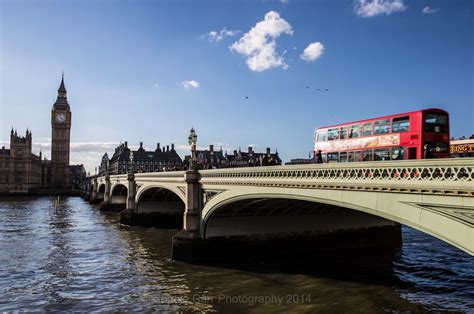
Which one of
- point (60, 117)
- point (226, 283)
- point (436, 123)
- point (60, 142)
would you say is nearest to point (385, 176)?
point (436, 123)

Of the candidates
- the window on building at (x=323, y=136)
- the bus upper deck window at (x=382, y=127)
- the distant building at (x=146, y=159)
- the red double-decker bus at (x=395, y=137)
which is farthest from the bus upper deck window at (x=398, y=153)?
the distant building at (x=146, y=159)

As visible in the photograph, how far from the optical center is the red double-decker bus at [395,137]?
16.9 meters

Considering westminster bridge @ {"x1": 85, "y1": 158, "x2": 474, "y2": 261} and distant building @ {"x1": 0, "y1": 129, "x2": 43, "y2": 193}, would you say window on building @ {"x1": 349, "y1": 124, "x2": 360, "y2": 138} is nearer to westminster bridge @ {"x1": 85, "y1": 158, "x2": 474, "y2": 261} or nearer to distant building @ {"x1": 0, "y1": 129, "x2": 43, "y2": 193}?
westminster bridge @ {"x1": 85, "y1": 158, "x2": 474, "y2": 261}

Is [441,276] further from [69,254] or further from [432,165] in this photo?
[69,254]

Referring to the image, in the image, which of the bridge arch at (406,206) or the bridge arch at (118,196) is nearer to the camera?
the bridge arch at (406,206)

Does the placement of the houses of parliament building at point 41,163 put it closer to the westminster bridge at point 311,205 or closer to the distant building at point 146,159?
the distant building at point 146,159

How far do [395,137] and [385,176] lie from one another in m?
6.13

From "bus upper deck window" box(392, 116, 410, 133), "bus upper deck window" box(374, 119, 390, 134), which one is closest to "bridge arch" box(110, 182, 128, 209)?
"bus upper deck window" box(374, 119, 390, 134)

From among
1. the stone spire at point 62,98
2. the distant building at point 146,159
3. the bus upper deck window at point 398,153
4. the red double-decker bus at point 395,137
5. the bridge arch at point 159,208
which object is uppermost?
the stone spire at point 62,98

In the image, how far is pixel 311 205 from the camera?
23594mm

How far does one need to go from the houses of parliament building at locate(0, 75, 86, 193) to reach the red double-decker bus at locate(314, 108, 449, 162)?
12202 cm

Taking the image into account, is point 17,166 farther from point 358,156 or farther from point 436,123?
point 436,123

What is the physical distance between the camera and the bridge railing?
1015 centimetres

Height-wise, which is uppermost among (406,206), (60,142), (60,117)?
(60,117)
